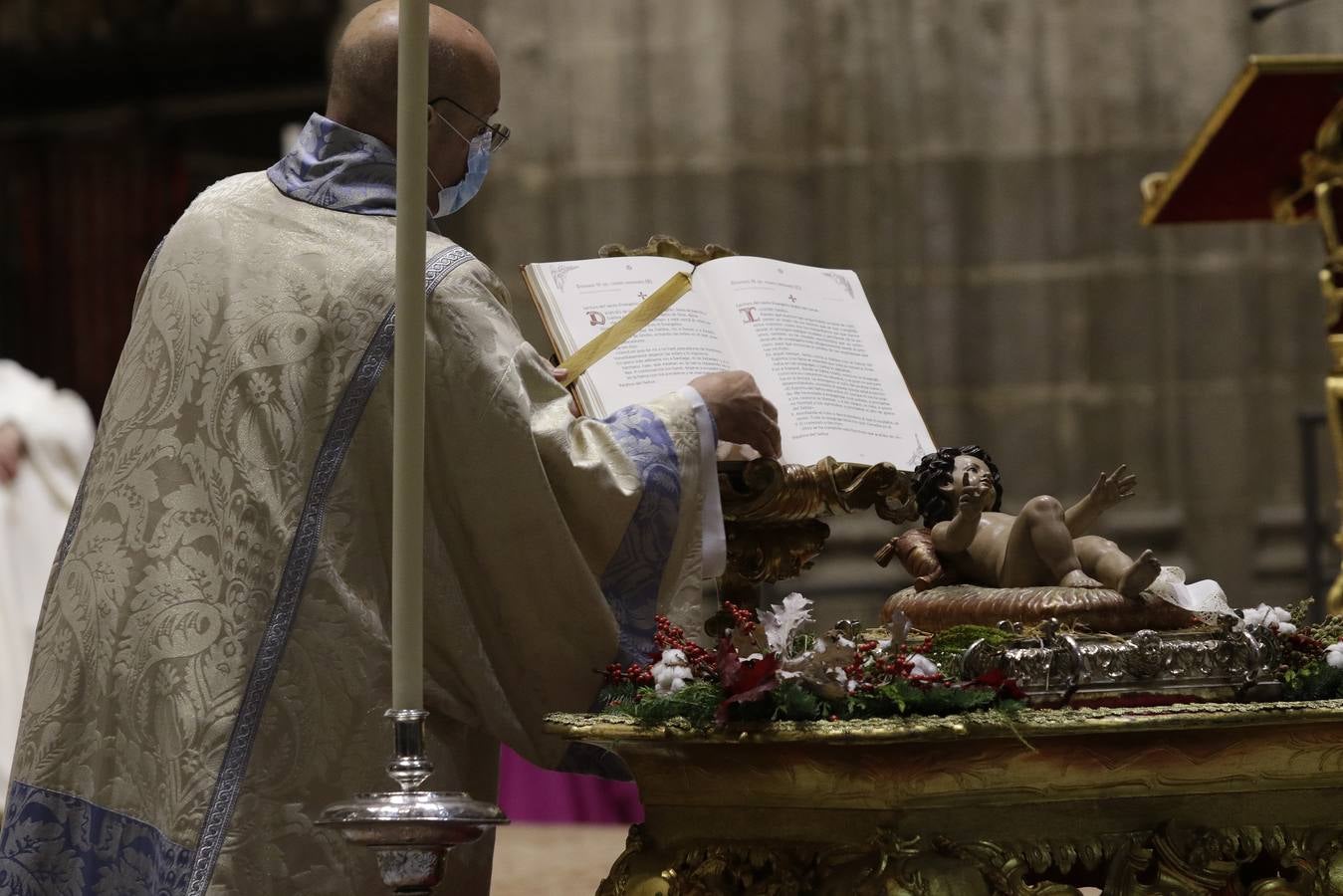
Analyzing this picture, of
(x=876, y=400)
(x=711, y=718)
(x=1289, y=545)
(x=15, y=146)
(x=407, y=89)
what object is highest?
(x=15, y=146)

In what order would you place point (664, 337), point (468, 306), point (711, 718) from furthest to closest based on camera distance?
point (664, 337)
point (468, 306)
point (711, 718)

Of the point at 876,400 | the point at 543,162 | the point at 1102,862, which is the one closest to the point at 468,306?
the point at 876,400

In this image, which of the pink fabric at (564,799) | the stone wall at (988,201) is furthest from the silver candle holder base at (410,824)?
the stone wall at (988,201)

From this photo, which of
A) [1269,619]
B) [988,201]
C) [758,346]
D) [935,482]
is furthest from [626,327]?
[988,201]

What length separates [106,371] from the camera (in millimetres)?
9883

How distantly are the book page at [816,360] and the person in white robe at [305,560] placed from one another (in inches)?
6.3

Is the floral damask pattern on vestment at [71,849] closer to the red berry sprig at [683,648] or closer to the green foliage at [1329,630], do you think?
the red berry sprig at [683,648]

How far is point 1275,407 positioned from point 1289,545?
54 cm

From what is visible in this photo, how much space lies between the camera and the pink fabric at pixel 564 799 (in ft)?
22.3

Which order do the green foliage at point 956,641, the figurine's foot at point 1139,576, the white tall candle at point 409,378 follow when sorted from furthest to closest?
the figurine's foot at point 1139,576
the green foliage at point 956,641
the white tall candle at point 409,378

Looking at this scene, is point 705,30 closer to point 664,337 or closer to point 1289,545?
point 1289,545

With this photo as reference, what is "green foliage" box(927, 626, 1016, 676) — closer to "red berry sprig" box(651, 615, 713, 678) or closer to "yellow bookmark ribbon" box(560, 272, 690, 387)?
"red berry sprig" box(651, 615, 713, 678)

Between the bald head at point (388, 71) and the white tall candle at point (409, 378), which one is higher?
the bald head at point (388, 71)

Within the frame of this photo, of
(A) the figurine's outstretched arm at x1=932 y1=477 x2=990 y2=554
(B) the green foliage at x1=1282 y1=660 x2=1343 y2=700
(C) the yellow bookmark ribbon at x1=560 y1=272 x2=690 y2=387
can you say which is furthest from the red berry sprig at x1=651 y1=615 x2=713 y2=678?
(B) the green foliage at x1=1282 y1=660 x2=1343 y2=700
